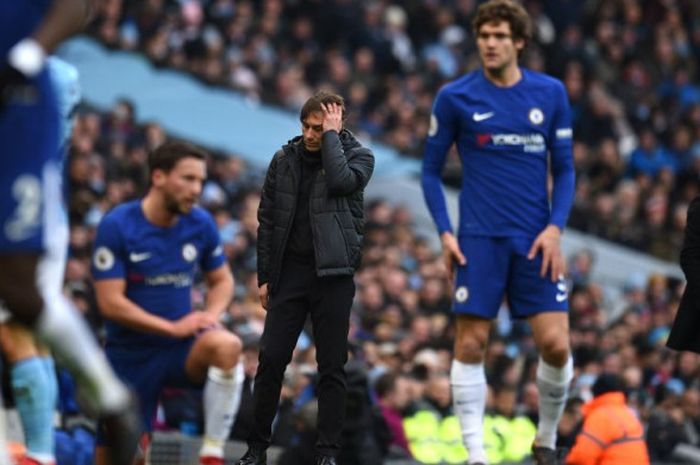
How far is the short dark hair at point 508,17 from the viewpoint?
32.2 feet

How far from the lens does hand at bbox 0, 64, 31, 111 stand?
6332 mm

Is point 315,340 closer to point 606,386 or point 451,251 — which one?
point 451,251

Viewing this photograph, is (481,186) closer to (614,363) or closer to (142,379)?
(142,379)

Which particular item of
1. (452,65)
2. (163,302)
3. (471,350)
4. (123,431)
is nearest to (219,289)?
(163,302)

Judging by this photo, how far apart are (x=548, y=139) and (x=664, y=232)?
14896 millimetres

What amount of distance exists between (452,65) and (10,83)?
20.9 metres

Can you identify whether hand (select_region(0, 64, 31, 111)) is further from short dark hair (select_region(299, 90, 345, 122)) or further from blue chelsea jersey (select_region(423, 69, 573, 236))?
blue chelsea jersey (select_region(423, 69, 573, 236))

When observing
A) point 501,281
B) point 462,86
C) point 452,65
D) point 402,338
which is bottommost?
point 402,338

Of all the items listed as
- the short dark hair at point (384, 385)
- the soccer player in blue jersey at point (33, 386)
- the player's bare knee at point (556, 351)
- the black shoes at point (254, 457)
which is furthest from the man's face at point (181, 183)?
the short dark hair at point (384, 385)

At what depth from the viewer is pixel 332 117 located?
8.70 meters

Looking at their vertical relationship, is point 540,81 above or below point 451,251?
above

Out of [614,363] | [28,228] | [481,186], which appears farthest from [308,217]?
[614,363]

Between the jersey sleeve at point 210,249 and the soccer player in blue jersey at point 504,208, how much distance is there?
128 cm

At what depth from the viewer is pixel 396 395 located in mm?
14562
